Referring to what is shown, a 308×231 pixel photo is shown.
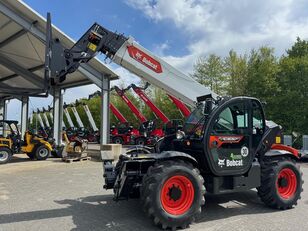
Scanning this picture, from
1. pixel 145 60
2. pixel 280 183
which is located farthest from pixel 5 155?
pixel 280 183

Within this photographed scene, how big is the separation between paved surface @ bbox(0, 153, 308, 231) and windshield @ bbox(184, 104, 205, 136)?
60.8 inches

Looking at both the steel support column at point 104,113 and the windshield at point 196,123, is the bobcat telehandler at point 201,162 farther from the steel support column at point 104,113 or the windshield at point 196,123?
the steel support column at point 104,113

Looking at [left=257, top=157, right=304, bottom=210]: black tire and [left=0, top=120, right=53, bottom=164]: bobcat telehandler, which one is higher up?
[left=0, top=120, right=53, bottom=164]: bobcat telehandler

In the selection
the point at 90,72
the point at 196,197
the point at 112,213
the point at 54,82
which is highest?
the point at 90,72

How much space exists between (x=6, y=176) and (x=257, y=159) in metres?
8.48

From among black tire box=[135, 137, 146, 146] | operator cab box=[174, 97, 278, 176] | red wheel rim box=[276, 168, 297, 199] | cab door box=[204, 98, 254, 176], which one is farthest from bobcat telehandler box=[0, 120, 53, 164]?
red wheel rim box=[276, 168, 297, 199]

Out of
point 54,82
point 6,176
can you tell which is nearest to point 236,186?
point 54,82

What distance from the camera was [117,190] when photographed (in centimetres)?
639

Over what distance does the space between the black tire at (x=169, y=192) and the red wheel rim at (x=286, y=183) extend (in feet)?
6.75

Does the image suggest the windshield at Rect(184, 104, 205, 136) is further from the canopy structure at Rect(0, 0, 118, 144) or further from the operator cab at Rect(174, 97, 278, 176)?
the canopy structure at Rect(0, 0, 118, 144)

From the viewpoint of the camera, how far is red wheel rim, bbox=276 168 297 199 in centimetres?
723

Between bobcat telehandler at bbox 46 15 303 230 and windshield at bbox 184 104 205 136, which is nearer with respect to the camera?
bobcat telehandler at bbox 46 15 303 230

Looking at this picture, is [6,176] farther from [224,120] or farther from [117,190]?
[224,120]

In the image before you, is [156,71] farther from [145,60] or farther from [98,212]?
[98,212]
